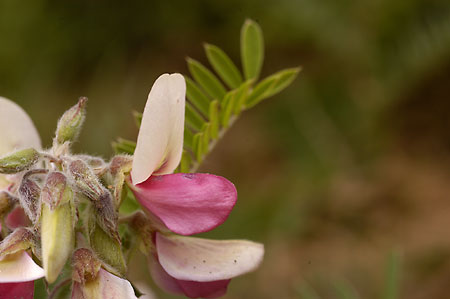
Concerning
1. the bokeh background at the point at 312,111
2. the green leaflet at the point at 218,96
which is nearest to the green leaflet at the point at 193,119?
the green leaflet at the point at 218,96

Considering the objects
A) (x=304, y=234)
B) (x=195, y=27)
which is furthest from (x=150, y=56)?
(x=304, y=234)

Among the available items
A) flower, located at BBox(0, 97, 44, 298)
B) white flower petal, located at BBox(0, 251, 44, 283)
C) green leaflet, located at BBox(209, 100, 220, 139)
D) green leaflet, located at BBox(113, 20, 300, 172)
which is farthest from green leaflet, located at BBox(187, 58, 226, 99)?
white flower petal, located at BBox(0, 251, 44, 283)

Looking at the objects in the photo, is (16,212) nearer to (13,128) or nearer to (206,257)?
(13,128)

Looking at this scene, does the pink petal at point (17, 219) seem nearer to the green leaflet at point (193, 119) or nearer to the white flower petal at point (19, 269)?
the white flower petal at point (19, 269)

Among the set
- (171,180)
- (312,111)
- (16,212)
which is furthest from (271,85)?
(312,111)

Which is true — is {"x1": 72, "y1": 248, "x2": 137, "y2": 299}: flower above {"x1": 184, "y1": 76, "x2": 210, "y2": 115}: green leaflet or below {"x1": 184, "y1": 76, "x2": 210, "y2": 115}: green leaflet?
below

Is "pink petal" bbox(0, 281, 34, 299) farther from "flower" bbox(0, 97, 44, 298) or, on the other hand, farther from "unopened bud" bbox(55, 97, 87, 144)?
"unopened bud" bbox(55, 97, 87, 144)
